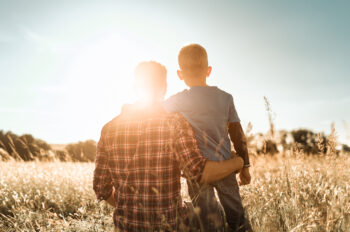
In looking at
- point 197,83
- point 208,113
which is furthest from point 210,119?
point 197,83

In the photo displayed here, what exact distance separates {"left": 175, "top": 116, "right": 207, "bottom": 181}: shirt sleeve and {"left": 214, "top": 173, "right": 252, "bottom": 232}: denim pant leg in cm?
51

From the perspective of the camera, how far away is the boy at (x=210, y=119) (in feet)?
7.18

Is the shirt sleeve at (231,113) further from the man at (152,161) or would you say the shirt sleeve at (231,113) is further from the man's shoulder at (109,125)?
the man's shoulder at (109,125)

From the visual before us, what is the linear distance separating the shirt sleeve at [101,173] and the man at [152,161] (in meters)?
0.11

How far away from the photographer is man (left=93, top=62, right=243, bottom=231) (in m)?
1.78

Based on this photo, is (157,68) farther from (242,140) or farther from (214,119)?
(242,140)

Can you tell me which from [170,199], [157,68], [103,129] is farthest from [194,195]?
[157,68]

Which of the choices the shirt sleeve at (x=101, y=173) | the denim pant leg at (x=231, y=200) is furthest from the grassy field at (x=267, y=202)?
the shirt sleeve at (x=101, y=173)

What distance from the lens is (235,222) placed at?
2260 mm

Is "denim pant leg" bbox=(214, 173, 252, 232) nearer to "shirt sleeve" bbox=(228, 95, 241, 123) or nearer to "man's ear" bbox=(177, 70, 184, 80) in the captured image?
"shirt sleeve" bbox=(228, 95, 241, 123)

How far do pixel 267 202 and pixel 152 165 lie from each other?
4.32 feet

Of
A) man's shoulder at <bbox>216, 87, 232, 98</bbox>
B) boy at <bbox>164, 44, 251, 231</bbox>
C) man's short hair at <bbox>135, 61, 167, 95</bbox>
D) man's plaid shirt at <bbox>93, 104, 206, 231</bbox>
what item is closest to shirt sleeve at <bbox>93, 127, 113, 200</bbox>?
man's plaid shirt at <bbox>93, 104, 206, 231</bbox>

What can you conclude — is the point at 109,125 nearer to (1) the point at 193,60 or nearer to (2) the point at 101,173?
(2) the point at 101,173

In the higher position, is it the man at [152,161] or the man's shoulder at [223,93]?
the man's shoulder at [223,93]
